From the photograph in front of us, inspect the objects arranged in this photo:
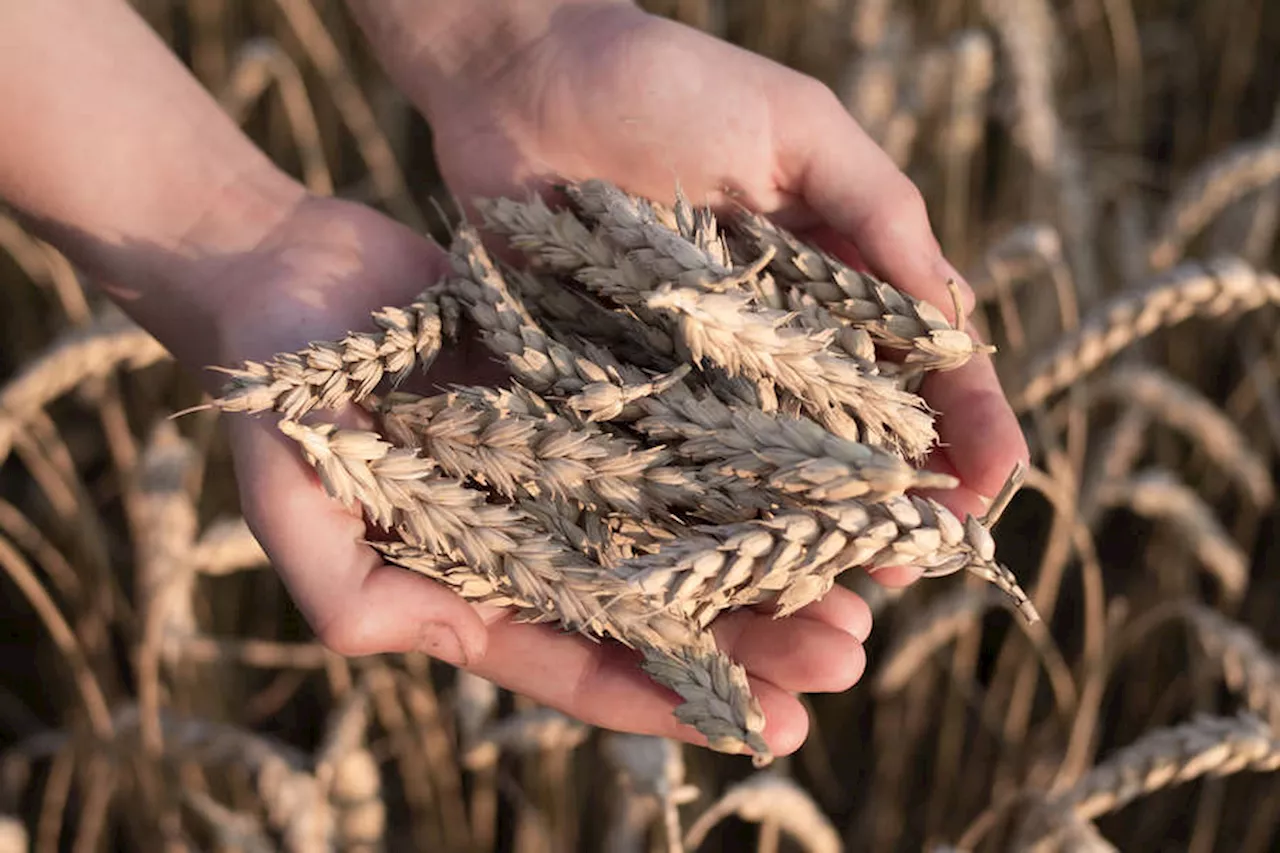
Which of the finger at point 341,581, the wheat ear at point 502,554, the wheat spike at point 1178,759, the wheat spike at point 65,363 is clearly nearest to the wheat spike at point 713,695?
the wheat ear at point 502,554

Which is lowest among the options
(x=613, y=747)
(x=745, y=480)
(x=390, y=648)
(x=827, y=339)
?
(x=613, y=747)

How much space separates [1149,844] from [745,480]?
53.9 inches

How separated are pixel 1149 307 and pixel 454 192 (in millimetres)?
1027

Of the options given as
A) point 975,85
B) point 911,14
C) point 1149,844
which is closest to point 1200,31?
point 911,14

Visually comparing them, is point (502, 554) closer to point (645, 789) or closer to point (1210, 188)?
point (645, 789)

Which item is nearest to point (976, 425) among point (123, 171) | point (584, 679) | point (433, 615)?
point (584, 679)

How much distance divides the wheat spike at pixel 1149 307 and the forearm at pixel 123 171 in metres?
1.13

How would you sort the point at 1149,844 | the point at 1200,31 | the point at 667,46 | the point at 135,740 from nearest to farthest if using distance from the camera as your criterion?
the point at 667,46
the point at 135,740
the point at 1149,844
the point at 1200,31

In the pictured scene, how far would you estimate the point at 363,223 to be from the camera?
5.23 ft

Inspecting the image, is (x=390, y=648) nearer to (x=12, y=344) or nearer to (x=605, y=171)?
(x=605, y=171)

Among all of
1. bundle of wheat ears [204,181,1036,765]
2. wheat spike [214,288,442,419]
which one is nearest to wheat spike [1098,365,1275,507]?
bundle of wheat ears [204,181,1036,765]

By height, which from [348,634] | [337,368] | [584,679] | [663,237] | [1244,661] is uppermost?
[663,237]

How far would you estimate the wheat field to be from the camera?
115 cm

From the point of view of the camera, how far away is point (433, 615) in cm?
119
